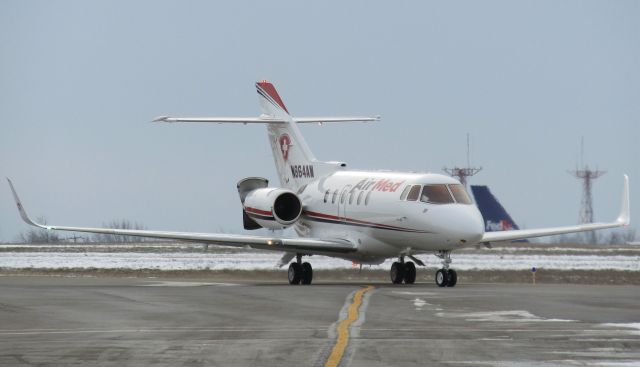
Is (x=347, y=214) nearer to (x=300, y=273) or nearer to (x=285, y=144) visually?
(x=300, y=273)

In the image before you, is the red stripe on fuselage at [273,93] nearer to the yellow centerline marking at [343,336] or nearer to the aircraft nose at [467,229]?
the aircraft nose at [467,229]

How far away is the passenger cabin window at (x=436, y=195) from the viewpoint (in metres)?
33.3

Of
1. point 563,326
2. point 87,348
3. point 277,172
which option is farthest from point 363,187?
point 87,348

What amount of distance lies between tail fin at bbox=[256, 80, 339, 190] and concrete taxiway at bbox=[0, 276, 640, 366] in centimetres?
1577

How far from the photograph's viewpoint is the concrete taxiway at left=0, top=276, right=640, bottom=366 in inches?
533

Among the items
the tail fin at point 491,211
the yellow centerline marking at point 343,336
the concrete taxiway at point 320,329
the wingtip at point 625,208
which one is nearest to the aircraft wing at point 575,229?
the wingtip at point 625,208

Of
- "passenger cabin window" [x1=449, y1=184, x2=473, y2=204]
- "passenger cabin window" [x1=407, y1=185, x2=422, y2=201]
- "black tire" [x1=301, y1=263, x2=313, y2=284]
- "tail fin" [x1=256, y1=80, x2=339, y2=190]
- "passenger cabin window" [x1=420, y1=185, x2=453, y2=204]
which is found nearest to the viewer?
"passenger cabin window" [x1=420, y1=185, x2=453, y2=204]

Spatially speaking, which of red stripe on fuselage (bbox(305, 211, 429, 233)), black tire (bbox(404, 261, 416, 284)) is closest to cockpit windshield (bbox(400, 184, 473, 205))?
red stripe on fuselage (bbox(305, 211, 429, 233))

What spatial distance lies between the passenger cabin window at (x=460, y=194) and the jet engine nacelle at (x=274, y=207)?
6581mm

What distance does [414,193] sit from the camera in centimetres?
3384

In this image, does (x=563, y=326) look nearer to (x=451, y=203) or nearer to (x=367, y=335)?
(x=367, y=335)

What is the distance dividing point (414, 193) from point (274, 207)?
19.9 feet

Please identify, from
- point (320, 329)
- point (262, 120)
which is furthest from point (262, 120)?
point (320, 329)

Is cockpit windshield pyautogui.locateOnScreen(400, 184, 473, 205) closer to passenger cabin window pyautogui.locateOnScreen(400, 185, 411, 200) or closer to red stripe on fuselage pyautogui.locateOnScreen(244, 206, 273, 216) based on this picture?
passenger cabin window pyautogui.locateOnScreen(400, 185, 411, 200)
